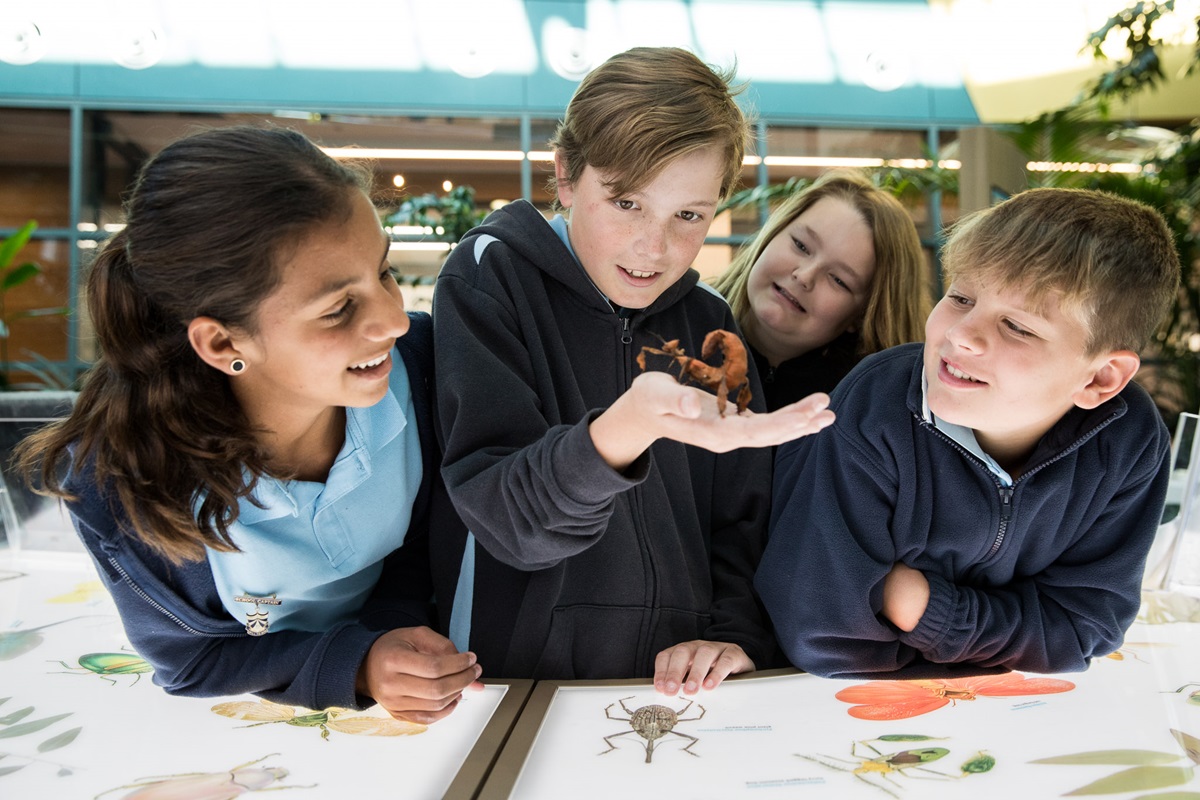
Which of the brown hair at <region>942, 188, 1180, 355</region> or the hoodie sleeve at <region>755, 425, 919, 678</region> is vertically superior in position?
the brown hair at <region>942, 188, 1180, 355</region>

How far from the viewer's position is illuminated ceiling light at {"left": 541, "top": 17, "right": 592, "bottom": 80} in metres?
7.38

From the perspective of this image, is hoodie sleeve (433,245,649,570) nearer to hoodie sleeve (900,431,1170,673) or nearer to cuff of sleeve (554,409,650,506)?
cuff of sleeve (554,409,650,506)

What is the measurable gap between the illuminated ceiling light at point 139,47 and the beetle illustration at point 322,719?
7236 mm

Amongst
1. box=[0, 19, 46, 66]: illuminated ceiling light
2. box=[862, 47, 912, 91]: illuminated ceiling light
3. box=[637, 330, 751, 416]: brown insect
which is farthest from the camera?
box=[862, 47, 912, 91]: illuminated ceiling light

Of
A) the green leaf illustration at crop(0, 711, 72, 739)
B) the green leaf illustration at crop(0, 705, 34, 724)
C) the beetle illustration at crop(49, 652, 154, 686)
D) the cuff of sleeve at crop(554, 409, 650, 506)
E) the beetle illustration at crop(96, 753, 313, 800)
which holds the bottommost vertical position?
the beetle illustration at crop(49, 652, 154, 686)

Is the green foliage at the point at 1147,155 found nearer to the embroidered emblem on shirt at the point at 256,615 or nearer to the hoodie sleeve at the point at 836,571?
the hoodie sleeve at the point at 836,571

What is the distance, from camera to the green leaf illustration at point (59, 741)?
3.67ft

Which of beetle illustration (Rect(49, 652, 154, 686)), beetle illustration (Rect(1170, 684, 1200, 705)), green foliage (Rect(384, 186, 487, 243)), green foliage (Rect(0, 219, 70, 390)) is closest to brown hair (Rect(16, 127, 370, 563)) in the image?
beetle illustration (Rect(49, 652, 154, 686))

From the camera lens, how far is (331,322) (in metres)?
1.27

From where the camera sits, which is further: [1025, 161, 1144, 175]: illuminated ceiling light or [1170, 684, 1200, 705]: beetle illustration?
[1025, 161, 1144, 175]: illuminated ceiling light

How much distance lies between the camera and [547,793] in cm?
101

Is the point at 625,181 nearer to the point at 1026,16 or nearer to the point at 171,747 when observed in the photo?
the point at 171,747

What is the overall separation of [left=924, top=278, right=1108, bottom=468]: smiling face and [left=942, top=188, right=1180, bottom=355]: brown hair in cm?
2

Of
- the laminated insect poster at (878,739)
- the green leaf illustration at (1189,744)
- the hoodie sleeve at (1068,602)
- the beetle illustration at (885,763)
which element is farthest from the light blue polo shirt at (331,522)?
the green leaf illustration at (1189,744)
